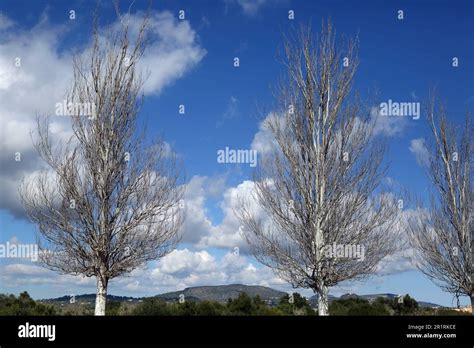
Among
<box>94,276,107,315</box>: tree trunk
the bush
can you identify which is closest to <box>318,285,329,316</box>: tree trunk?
<box>94,276,107,315</box>: tree trunk

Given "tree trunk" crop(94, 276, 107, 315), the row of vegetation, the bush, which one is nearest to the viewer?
"tree trunk" crop(94, 276, 107, 315)

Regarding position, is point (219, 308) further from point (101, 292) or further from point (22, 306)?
point (22, 306)

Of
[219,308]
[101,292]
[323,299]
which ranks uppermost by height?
[101,292]

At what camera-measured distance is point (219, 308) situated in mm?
19453

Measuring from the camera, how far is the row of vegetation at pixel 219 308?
1656cm

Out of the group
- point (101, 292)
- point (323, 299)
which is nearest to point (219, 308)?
point (323, 299)

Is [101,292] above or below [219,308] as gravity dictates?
above

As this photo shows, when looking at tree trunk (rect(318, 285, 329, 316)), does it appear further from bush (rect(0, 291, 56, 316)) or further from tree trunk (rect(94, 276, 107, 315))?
bush (rect(0, 291, 56, 316))

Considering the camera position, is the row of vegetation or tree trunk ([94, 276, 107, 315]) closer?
tree trunk ([94, 276, 107, 315])

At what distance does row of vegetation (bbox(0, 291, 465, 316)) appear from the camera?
54.3 ft
